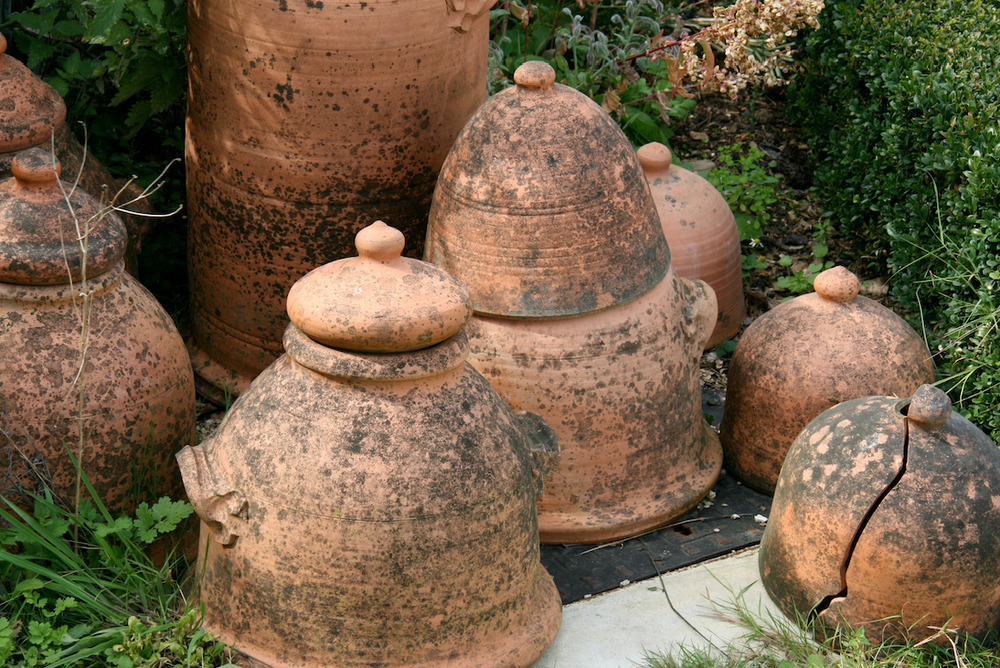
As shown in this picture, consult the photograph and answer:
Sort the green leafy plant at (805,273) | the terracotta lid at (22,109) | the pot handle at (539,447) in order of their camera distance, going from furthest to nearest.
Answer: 1. the green leafy plant at (805,273)
2. the terracotta lid at (22,109)
3. the pot handle at (539,447)

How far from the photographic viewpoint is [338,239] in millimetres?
4426

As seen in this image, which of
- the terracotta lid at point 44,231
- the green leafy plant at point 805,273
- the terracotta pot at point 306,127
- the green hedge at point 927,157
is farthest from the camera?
the green leafy plant at point 805,273

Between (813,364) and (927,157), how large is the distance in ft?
5.24

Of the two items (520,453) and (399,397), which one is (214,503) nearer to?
(399,397)

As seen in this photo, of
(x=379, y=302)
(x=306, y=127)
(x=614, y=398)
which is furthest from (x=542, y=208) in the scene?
(x=306, y=127)

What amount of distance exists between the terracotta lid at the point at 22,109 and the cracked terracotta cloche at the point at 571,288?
4.98 feet

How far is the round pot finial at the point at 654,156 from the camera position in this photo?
5.19m

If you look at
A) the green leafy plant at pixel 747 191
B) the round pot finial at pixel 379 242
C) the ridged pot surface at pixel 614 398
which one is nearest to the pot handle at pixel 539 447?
the ridged pot surface at pixel 614 398

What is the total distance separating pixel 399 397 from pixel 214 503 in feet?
2.05

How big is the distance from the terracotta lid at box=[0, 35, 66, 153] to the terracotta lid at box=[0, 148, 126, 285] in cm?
67

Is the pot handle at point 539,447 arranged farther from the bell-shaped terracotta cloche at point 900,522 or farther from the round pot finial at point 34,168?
Answer: the round pot finial at point 34,168

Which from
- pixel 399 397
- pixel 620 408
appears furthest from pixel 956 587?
pixel 399 397

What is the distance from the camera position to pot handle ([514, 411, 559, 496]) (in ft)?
10.7

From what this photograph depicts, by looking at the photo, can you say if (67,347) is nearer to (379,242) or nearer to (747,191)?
(379,242)
